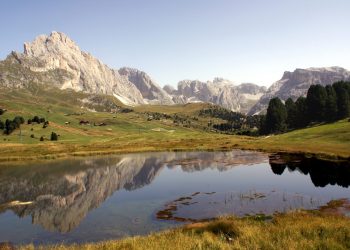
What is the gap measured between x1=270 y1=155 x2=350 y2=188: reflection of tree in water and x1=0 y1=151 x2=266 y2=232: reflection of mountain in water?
1130 cm

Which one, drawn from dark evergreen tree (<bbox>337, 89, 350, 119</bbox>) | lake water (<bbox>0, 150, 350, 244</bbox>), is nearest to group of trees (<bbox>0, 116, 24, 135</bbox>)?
lake water (<bbox>0, 150, 350, 244</bbox>)

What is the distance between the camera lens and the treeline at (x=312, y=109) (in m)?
147

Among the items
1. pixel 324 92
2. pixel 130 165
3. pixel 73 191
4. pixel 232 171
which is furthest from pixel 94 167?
pixel 324 92

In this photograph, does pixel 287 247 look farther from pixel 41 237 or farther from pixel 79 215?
pixel 79 215

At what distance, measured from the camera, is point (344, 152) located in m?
77.7

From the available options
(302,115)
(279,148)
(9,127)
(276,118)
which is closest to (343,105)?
(302,115)

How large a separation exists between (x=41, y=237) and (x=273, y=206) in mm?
27249

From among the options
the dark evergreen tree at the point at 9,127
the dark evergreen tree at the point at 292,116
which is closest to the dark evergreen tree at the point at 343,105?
the dark evergreen tree at the point at 292,116

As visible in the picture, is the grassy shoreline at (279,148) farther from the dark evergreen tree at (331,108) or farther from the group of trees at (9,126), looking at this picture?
the group of trees at (9,126)

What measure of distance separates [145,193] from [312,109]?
12393 centimetres

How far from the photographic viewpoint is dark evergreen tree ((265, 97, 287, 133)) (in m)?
173

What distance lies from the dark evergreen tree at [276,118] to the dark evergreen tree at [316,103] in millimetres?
15669

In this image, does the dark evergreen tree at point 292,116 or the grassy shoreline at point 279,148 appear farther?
the dark evergreen tree at point 292,116

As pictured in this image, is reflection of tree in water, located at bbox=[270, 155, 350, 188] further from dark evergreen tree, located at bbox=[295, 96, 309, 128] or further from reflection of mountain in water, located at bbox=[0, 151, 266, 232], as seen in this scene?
dark evergreen tree, located at bbox=[295, 96, 309, 128]
